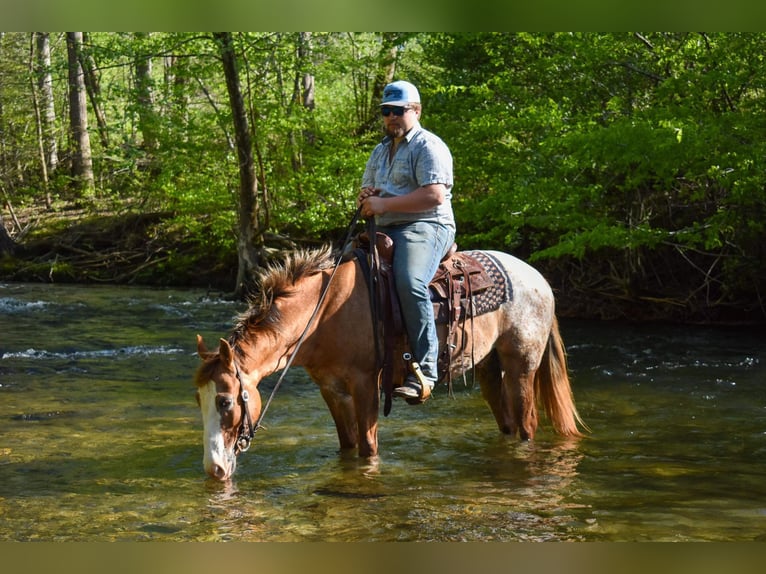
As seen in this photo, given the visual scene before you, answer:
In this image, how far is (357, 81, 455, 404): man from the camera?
213 inches

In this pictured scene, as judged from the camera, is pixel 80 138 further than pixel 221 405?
Yes

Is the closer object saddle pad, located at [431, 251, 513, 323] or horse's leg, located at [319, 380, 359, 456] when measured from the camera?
horse's leg, located at [319, 380, 359, 456]

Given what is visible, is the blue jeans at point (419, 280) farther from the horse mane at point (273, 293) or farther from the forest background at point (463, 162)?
the forest background at point (463, 162)

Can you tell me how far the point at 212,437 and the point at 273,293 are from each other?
0.97 meters

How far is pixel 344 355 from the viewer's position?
216 inches

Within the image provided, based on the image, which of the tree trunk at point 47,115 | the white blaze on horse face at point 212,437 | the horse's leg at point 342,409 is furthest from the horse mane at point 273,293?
the tree trunk at point 47,115

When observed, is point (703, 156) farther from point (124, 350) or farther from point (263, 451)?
point (124, 350)

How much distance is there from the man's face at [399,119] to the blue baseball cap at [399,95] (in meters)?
0.03

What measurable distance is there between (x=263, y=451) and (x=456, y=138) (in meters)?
9.26

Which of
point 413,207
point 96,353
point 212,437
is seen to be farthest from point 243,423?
point 96,353

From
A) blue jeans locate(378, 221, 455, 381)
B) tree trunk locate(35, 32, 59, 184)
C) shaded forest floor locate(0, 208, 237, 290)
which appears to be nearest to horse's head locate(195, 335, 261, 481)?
blue jeans locate(378, 221, 455, 381)

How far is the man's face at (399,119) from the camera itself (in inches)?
213

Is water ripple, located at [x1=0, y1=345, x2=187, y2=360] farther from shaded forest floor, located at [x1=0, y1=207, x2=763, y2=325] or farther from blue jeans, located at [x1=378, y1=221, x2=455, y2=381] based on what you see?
blue jeans, located at [x1=378, y1=221, x2=455, y2=381]

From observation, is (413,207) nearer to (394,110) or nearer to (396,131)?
(396,131)
